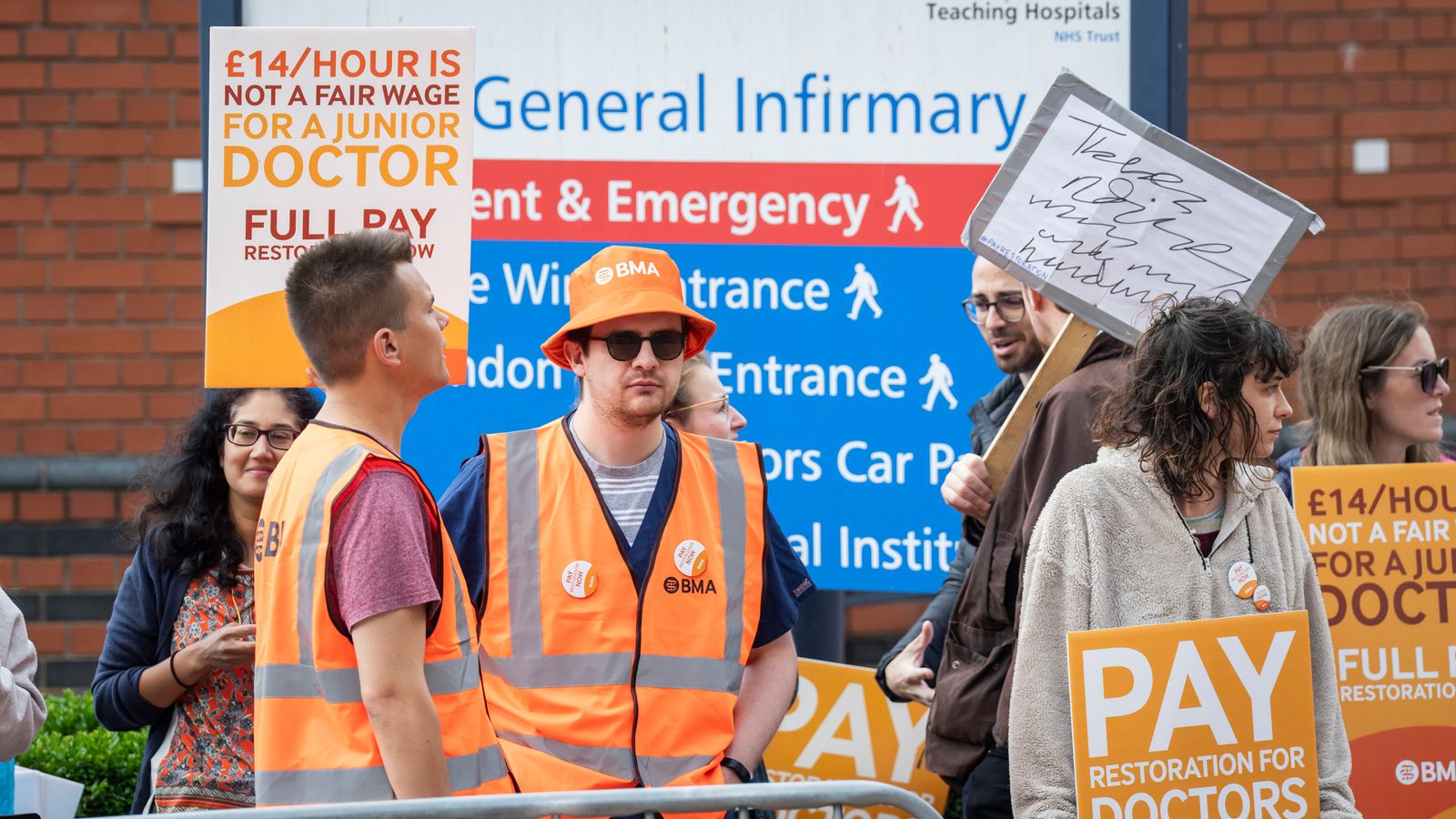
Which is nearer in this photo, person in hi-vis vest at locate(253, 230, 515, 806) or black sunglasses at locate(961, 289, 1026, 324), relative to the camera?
person in hi-vis vest at locate(253, 230, 515, 806)

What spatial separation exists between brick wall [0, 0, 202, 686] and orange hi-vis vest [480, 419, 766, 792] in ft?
12.6

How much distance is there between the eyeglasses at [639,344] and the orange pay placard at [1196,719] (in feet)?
3.24

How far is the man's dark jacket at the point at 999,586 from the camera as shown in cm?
315

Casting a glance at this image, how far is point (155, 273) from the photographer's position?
21.4ft

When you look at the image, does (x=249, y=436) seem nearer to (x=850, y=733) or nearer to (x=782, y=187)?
(x=782, y=187)

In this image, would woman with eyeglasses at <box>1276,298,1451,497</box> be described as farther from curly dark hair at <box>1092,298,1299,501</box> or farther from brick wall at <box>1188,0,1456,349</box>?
brick wall at <box>1188,0,1456,349</box>

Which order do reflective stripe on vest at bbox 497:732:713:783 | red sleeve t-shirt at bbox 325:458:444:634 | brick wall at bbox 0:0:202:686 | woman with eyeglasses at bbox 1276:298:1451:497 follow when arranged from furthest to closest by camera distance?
brick wall at bbox 0:0:202:686 → woman with eyeglasses at bbox 1276:298:1451:497 → reflective stripe on vest at bbox 497:732:713:783 → red sleeve t-shirt at bbox 325:458:444:634

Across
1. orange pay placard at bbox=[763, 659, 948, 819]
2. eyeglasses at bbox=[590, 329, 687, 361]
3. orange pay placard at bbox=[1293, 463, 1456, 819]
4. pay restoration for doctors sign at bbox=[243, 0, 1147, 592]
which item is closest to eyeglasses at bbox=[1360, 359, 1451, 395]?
orange pay placard at bbox=[1293, 463, 1456, 819]

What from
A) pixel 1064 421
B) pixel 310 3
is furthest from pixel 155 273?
pixel 1064 421

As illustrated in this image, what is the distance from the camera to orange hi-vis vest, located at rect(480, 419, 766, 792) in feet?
9.77

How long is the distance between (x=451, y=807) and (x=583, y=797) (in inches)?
7.8

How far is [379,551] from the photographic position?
8.06 ft

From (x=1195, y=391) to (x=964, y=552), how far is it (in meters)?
1.31

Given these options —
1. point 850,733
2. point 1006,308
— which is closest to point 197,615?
point 850,733
